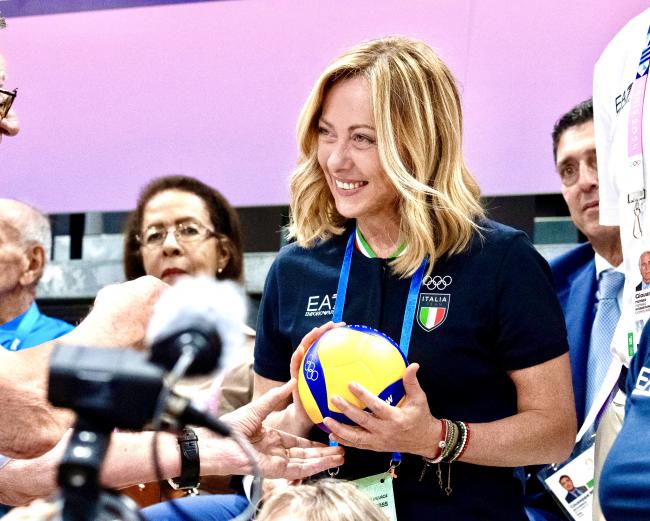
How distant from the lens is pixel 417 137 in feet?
8.82

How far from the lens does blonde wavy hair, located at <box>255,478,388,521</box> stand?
A: 2.12 meters

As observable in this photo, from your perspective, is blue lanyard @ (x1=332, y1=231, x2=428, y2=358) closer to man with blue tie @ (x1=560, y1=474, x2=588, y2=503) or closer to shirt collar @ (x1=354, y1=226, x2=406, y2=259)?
shirt collar @ (x1=354, y1=226, x2=406, y2=259)

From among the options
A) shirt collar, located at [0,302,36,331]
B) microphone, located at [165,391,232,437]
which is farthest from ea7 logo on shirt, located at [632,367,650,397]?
shirt collar, located at [0,302,36,331]

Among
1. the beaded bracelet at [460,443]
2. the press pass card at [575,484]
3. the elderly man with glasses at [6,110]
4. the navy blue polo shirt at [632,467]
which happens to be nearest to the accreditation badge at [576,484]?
the press pass card at [575,484]

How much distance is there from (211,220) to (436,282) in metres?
1.97

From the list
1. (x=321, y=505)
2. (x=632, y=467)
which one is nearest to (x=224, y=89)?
(x=321, y=505)

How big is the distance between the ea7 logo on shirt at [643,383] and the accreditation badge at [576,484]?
5.04 ft

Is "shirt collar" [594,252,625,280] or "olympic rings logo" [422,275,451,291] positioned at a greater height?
"olympic rings logo" [422,275,451,291]

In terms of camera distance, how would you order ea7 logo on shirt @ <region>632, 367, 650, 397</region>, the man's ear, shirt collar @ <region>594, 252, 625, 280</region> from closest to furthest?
ea7 logo on shirt @ <region>632, 367, 650, 397</region>
shirt collar @ <region>594, 252, 625, 280</region>
the man's ear

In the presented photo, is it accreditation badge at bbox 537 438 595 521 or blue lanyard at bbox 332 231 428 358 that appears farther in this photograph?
accreditation badge at bbox 537 438 595 521

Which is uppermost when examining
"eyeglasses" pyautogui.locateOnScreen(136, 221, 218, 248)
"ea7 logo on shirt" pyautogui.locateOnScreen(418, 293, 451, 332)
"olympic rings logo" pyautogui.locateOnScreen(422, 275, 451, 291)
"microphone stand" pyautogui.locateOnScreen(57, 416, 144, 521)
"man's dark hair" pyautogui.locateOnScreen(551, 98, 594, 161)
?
"man's dark hair" pyautogui.locateOnScreen(551, 98, 594, 161)

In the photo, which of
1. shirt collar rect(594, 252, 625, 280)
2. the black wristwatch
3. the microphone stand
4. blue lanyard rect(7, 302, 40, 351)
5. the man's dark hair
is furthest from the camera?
blue lanyard rect(7, 302, 40, 351)

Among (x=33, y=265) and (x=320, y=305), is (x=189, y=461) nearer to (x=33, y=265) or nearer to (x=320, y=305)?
(x=320, y=305)

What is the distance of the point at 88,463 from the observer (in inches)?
40.1
